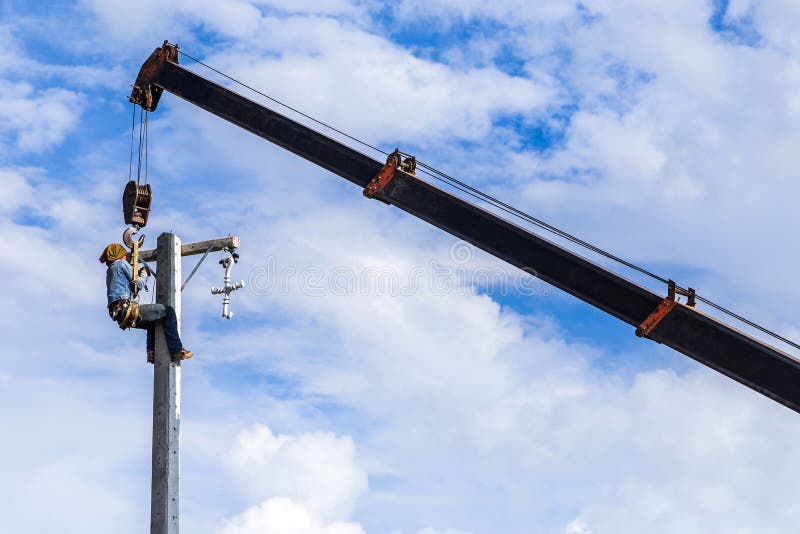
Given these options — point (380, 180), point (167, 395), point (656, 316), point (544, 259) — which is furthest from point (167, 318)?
point (656, 316)

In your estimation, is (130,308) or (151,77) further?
(151,77)

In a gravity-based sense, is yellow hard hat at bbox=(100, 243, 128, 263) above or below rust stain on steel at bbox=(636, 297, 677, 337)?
above

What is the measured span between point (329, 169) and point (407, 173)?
1.48m

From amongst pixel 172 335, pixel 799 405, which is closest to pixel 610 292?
pixel 799 405

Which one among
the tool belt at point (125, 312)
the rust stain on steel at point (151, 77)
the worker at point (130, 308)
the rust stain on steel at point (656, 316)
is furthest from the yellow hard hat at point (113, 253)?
the rust stain on steel at point (656, 316)

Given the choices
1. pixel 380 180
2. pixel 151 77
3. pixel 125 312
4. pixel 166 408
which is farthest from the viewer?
pixel 151 77

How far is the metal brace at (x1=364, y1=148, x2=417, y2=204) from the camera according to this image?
1390 cm

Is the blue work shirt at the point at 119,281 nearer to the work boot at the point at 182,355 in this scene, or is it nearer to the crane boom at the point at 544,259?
the work boot at the point at 182,355

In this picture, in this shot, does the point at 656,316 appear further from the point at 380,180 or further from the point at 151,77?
the point at 151,77

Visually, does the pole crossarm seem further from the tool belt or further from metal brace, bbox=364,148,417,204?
metal brace, bbox=364,148,417,204

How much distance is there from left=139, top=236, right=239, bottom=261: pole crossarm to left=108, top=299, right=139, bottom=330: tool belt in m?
0.78

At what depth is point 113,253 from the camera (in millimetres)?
13008

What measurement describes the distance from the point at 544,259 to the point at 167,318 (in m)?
4.97

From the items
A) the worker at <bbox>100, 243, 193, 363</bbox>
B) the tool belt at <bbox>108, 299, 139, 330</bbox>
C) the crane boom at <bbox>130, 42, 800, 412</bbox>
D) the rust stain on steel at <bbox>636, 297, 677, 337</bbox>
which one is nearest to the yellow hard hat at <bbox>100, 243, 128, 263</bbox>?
the worker at <bbox>100, 243, 193, 363</bbox>
